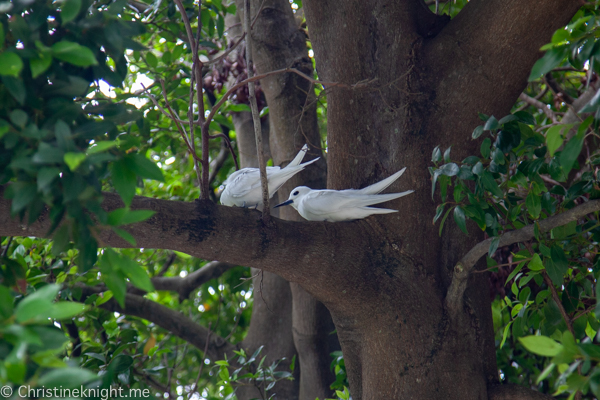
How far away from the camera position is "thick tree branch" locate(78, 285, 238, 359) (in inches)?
113

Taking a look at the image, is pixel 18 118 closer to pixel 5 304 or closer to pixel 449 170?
pixel 5 304

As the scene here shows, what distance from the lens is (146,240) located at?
61.2 inches

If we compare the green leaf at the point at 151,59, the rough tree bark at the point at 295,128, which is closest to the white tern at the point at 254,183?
the rough tree bark at the point at 295,128

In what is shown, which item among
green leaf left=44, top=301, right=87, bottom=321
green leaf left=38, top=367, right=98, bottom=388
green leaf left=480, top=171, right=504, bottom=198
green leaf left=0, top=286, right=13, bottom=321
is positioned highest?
green leaf left=480, top=171, right=504, bottom=198

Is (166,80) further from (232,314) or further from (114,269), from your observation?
(232,314)

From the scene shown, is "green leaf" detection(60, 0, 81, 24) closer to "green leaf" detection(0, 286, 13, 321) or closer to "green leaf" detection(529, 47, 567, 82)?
"green leaf" detection(0, 286, 13, 321)

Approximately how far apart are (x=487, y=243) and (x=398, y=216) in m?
0.39

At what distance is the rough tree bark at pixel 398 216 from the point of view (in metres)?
1.69

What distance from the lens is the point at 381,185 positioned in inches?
73.6

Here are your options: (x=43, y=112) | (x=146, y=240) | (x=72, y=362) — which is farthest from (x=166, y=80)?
(x=72, y=362)

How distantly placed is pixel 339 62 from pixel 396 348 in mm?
1173

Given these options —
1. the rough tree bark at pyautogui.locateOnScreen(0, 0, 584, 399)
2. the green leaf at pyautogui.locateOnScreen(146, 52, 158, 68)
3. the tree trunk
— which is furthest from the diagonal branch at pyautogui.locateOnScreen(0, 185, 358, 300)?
the green leaf at pyautogui.locateOnScreen(146, 52, 158, 68)

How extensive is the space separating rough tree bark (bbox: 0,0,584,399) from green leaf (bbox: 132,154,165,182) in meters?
0.63

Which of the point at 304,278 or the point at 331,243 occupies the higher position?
the point at 331,243
